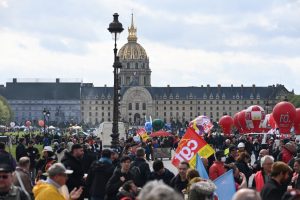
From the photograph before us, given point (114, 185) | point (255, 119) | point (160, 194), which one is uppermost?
point (160, 194)

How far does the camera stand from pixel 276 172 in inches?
345

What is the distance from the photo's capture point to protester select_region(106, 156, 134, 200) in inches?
417

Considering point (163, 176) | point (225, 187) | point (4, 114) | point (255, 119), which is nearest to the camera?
point (225, 187)

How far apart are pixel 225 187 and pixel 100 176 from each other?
2732mm

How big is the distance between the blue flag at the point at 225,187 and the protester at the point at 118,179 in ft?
4.41

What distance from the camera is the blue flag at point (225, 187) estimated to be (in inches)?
384

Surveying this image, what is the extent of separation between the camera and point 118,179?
35.0ft

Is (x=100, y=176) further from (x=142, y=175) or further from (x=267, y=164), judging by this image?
(x=267, y=164)

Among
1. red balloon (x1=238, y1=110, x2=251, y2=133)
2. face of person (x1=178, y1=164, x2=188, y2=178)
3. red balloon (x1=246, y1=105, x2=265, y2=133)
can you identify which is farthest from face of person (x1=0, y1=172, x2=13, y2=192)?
red balloon (x1=238, y1=110, x2=251, y2=133)

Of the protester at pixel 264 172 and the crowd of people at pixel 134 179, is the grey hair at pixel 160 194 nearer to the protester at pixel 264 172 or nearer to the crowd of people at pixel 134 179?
the crowd of people at pixel 134 179

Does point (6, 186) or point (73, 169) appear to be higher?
point (6, 186)

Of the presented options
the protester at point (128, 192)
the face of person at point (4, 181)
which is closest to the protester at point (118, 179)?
the protester at point (128, 192)

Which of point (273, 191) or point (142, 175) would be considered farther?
point (142, 175)

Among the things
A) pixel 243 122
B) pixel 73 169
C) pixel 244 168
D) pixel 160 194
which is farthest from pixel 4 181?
pixel 243 122
